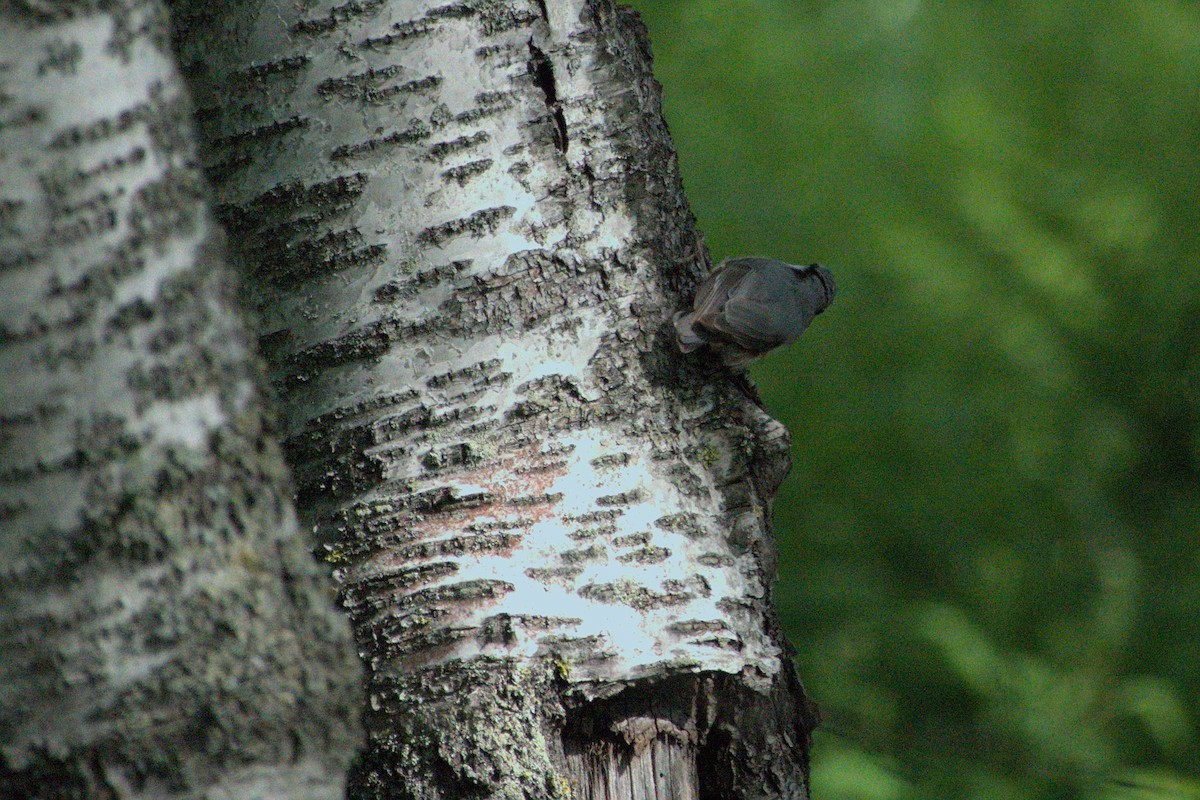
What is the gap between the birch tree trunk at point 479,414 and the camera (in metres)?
1.19

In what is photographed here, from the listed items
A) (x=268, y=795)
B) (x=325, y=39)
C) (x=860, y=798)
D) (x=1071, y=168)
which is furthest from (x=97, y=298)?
(x=1071, y=168)

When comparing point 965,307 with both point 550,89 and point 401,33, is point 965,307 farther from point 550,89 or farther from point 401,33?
point 401,33

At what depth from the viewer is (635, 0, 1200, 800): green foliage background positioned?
354cm

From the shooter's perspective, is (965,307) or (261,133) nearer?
(261,133)

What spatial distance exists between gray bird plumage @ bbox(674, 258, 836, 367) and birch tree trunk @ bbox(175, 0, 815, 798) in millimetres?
68

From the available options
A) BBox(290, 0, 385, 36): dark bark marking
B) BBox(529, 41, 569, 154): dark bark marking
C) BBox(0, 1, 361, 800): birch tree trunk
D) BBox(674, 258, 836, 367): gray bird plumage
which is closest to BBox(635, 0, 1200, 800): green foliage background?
BBox(674, 258, 836, 367): gray bird plumage

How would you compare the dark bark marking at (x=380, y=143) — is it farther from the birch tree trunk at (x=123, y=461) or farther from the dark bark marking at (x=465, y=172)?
the birch tree trunk at (x=123, y=461)

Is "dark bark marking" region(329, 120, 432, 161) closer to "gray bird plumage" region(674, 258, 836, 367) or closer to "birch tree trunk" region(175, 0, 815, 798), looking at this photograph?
"birch tree trunk" region(175, 0, 815, 798)

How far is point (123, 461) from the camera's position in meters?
0.65

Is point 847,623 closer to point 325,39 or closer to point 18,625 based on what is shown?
point 325,39

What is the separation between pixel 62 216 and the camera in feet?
2.07

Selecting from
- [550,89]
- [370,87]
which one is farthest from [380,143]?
[550,89]

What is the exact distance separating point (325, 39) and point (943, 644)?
2.65 m

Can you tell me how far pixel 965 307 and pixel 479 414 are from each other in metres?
2.84
